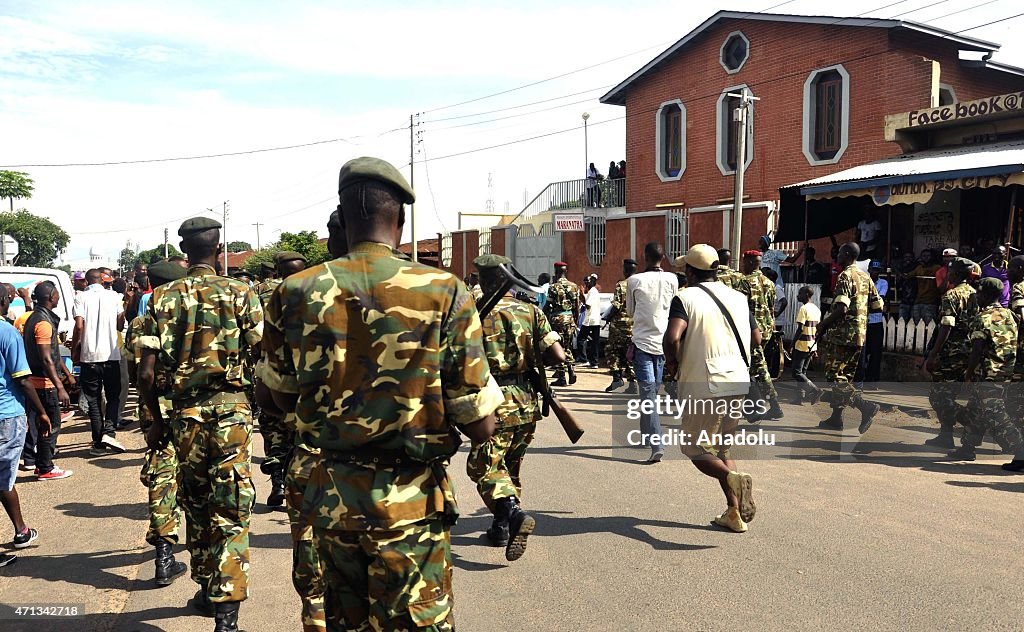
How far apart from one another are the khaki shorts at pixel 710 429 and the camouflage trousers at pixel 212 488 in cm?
277

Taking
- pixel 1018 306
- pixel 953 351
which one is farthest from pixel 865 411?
pixel 1018 306

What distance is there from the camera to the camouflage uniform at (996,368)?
22.7ft

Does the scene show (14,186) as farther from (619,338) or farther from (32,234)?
(619,338)

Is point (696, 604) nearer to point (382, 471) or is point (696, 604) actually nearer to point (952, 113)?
point (382, 471)

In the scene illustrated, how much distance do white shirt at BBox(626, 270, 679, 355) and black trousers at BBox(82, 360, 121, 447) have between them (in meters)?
5.51

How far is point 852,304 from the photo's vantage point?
26.3 feet

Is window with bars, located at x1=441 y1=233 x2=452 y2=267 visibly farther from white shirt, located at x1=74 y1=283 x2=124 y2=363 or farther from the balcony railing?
white shirt, located at x1=74 y1=283 x2=124 y2=363

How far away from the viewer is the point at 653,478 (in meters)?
6.74

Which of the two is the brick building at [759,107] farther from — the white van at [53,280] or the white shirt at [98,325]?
the white shirt at [98,325]

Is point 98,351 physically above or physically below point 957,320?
below

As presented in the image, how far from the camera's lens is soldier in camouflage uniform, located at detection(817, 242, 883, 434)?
800 cm

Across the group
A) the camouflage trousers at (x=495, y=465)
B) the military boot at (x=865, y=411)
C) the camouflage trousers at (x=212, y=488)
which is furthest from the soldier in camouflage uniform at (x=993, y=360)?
the camouflage trousers at (x=212, y=488)

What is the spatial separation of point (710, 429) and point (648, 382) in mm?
2642

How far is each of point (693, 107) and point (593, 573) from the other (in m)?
21.1
